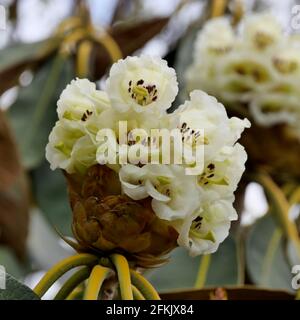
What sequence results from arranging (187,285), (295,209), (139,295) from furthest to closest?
(295,209), (187,285), (139,295)

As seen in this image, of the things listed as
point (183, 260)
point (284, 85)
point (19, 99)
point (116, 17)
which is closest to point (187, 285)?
point (183, 260)

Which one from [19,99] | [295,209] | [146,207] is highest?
[146,207]

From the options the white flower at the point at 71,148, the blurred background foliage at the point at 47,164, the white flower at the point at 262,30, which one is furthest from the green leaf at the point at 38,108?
the white flower at the point at 71,148

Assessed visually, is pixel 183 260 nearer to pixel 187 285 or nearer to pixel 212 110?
pixel 187 285

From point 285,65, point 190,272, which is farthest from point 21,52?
point 190,272

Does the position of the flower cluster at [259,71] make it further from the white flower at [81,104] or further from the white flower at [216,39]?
the white flower at [81,104]

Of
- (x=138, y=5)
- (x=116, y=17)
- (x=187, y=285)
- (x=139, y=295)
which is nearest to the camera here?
(x=139, y=295)

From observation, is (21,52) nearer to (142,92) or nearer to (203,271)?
(203,271)
